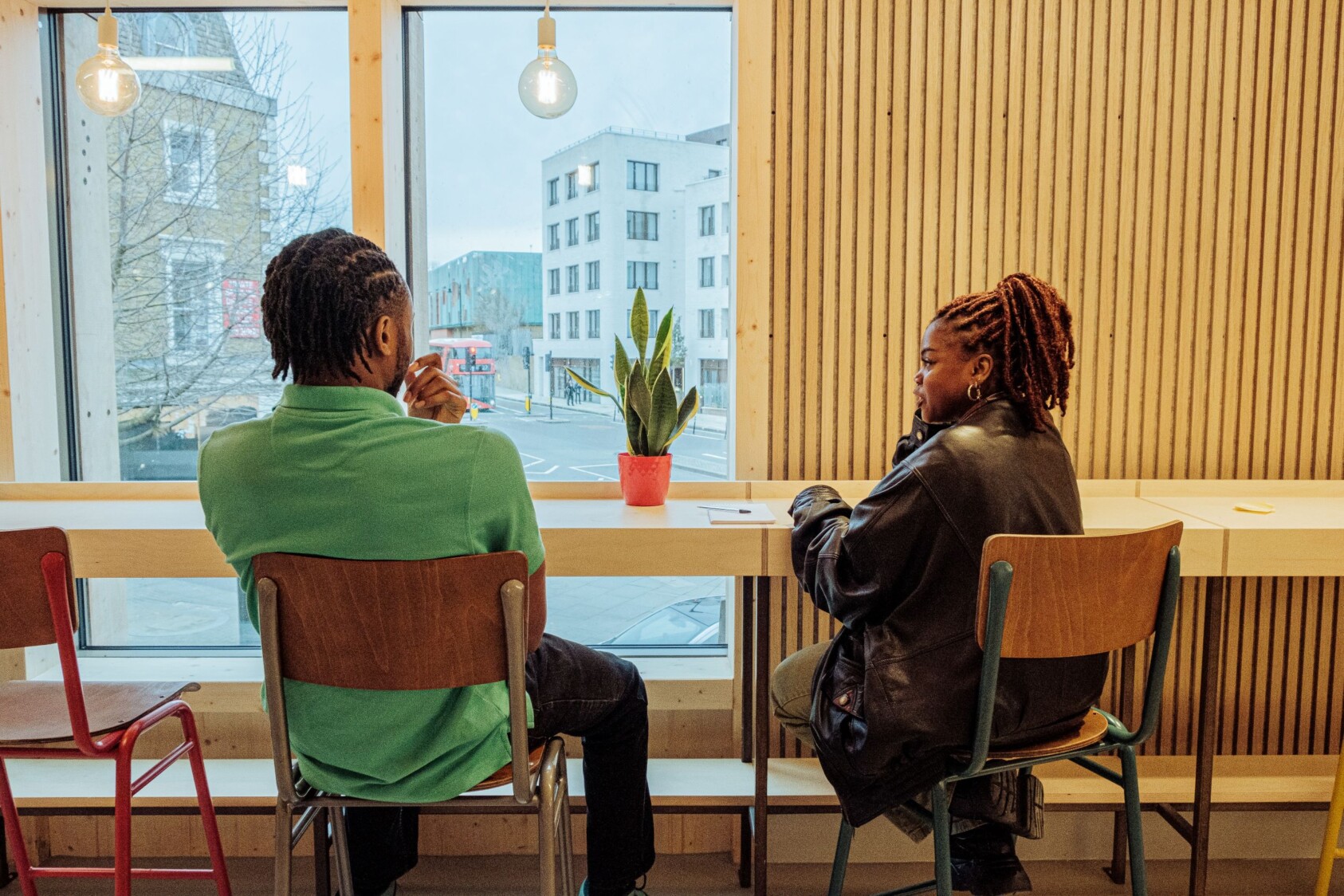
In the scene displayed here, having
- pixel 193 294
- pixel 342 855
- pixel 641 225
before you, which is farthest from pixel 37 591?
pixel 641 225

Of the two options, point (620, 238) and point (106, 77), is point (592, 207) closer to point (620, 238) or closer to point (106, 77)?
point (620, 238)

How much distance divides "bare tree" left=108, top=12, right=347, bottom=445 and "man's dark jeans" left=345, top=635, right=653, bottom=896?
1.48m

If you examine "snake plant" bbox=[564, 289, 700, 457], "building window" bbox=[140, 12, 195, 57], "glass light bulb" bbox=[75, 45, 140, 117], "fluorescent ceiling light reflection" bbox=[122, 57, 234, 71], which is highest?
"building window" bbox=[140, 12, 195, 57]

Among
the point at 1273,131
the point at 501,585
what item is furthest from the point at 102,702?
the point at 1273,131

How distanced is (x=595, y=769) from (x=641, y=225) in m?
1.60

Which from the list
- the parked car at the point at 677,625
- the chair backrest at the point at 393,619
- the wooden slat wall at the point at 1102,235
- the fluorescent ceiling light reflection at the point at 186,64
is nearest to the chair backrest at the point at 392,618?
the chair backrest at the point at 393,619

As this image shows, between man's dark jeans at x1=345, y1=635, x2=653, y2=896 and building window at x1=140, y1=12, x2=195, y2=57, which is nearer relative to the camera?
man's dark jeans at x1=345, y1=635, x2=653, y2=896

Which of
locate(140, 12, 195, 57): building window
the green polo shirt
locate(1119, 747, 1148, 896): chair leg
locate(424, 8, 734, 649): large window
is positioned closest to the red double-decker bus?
locate(424, 8, 734, 649): large window

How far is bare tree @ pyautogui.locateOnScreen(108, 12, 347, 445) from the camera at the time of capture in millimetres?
2635

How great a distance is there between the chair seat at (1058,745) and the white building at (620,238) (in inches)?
57.0

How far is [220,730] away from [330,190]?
159cm

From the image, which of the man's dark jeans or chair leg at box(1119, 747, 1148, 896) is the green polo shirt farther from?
chair leg at box(1119, 747, 1148, 896)

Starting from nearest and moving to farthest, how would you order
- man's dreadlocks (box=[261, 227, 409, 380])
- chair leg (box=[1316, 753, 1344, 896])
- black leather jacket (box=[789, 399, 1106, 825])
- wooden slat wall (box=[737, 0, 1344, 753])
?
man's dreadlocks (box=[261, 227, 409, 380]) → black leather jacket (box=[789, 399, 1106, 825]) → chair leg (box=[1316, 753, 1344, 896]) → wooden slat wall (box=[737, 0, 1344, 753])

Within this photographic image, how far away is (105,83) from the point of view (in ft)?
7.19
